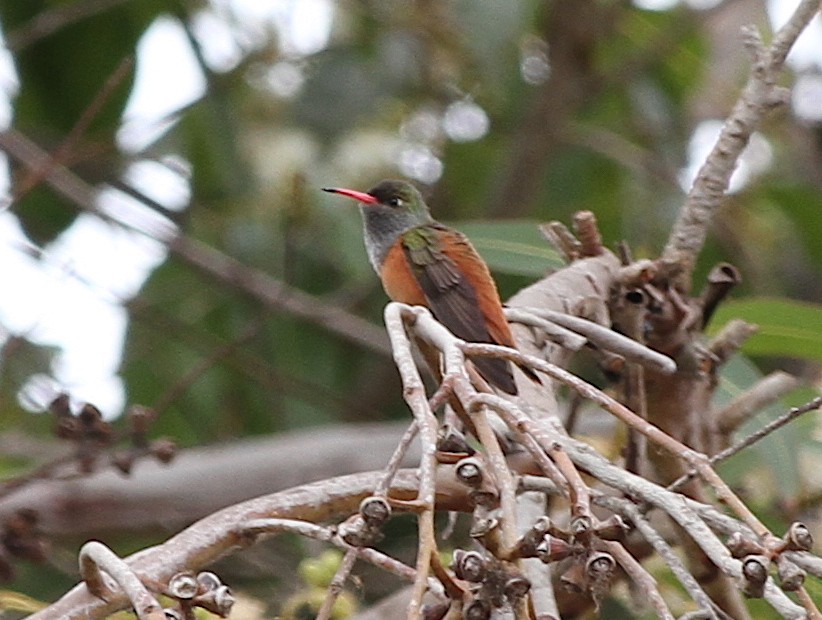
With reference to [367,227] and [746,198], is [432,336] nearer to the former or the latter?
[367,227]

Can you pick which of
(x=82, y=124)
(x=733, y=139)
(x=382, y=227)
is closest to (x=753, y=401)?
(x=733, y=139)

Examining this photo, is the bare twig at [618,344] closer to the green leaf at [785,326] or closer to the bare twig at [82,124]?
the green leaf at [785,326]

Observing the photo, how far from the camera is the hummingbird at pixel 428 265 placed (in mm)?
2477

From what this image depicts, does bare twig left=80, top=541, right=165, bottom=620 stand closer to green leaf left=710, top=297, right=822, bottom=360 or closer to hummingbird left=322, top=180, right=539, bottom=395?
hummingbird left=322, top=180, right=539, bottom=395

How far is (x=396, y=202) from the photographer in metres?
3.30

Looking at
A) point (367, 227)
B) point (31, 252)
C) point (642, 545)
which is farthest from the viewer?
point (31, 252)

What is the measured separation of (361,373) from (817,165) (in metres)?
2.51

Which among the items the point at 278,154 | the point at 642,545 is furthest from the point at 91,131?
the point at 642,545

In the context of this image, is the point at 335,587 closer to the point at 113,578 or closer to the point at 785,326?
the point at 113,578

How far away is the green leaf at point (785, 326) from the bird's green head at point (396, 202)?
0.75 m

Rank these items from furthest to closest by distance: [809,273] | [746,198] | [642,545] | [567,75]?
[809,273]
[746,198]
[567,75]
[642,545]

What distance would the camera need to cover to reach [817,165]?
6629 mm

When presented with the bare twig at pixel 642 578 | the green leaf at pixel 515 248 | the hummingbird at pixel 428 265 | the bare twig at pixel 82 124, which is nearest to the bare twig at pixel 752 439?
the bare twig at pixel 642 578

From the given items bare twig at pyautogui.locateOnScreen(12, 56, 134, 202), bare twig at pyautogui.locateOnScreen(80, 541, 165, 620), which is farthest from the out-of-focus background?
bare twig at pyautogui.locateOnScreen(80, 541, 165, 620)
